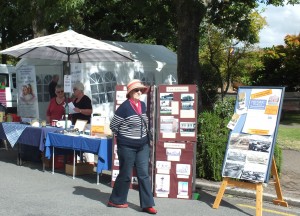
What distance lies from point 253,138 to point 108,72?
28.9 ft

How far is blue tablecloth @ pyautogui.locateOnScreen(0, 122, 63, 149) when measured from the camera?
9164mm

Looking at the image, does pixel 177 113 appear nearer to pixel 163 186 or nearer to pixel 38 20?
pixel 163 186

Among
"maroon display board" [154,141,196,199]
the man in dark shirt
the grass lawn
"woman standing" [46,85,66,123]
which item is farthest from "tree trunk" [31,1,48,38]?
"maroon display board" [154,141,196,199]

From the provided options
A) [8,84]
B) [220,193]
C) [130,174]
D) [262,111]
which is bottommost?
[220,193]

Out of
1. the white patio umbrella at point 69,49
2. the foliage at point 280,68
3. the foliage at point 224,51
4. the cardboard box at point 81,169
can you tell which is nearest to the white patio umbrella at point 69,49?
the white patio umbrella at point 69,49

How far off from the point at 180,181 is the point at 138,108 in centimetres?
155

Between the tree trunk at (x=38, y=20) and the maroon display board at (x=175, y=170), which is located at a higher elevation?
the tree trunk at (x=38, y=20)

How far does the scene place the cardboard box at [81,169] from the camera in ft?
30.1

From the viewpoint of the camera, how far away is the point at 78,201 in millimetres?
7164

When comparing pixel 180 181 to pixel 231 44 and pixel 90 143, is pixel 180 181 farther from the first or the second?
pixel 231 44

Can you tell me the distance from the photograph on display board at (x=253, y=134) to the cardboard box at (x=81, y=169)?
3.37 m

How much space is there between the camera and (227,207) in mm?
7109

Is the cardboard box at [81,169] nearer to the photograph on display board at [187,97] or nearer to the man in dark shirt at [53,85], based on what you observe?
the photograph on display board at [187,97]

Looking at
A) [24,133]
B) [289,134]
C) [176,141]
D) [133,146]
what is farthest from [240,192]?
[289,134]
